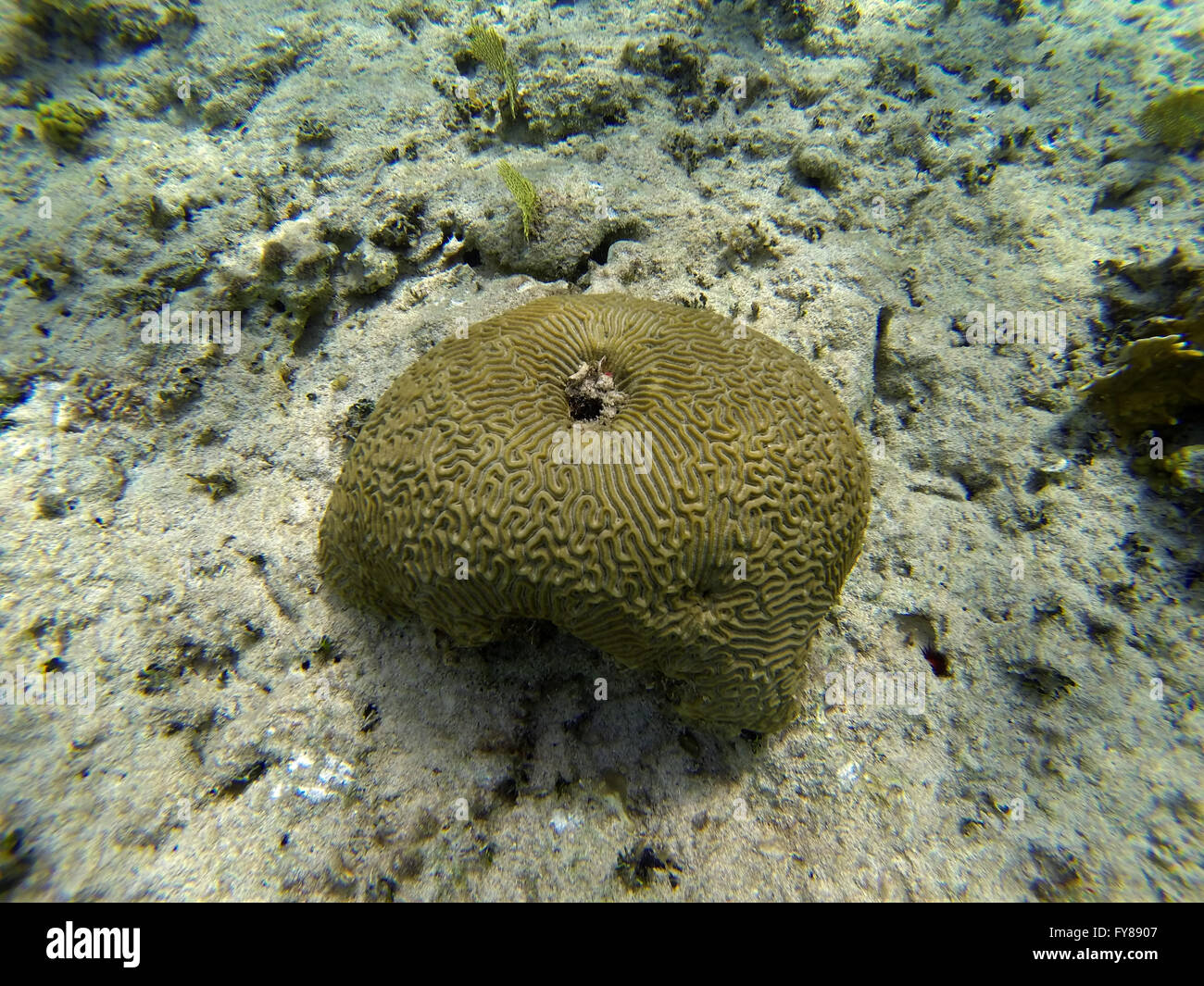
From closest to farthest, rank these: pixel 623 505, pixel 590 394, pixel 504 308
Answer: pixel 623 505 < pixel 590 394 < pixel 504 308

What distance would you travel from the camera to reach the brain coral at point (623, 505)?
2.68 meters

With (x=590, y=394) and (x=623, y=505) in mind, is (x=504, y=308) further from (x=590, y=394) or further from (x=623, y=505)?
(x=623, y=505)

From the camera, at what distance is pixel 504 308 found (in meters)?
4.18

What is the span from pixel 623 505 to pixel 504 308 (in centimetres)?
241

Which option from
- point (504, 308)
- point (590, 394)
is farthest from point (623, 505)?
point (504, 308)

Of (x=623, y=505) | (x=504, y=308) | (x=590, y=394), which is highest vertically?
(x=504, y=308)

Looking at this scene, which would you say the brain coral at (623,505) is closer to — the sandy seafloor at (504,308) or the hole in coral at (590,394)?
the hole in coral at (590,394)

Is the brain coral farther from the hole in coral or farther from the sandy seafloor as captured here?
the sandy seafloor

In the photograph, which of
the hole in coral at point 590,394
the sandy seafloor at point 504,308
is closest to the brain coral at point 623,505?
the hole in coral at point 590,394

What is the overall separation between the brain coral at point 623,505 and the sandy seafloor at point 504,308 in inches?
26.1

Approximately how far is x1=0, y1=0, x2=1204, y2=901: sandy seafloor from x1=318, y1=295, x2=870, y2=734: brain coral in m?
0.66

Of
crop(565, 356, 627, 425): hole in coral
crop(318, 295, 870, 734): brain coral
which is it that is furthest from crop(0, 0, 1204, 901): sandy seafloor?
crop(565, 356, 627, 425): hole in coral

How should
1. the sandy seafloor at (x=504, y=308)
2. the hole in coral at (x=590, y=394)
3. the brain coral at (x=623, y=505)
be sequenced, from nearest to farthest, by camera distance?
1. the brain coral at (x=623, y=505)
2. the sandy seafloor at (x=504, y=308)
3. the hole in coral at (x=590, y=394)
